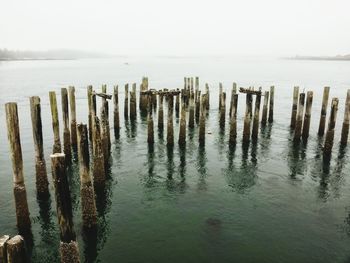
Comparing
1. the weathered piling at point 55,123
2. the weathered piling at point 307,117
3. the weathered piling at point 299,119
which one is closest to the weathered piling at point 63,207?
the weathered piling at point 55,123

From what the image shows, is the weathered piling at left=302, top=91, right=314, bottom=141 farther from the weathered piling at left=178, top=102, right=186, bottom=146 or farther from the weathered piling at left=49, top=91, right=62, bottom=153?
the weathered piling at left=49, top=91, right=62, bottom=153

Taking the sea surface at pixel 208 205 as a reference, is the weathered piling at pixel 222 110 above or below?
above

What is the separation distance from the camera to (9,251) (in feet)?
19.9

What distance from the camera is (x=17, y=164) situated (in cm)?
1004

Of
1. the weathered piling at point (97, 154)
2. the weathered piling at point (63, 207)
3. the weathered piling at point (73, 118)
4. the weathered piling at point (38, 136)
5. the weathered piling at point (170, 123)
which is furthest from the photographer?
the weathered piling at point (170, 123)

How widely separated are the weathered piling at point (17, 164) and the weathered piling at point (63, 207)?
288 cm

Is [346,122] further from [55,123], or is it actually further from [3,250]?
[3,250]

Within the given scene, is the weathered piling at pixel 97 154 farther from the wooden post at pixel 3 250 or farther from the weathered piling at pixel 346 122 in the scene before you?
the weathered piling at pixel 346 122

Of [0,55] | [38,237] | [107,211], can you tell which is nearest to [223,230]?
[107,211]

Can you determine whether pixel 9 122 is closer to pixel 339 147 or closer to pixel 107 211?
pixel 107 211

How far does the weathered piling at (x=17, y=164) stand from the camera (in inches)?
378

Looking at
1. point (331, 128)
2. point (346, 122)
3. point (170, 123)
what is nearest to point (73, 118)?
point (170, 123)

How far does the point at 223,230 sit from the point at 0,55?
192m

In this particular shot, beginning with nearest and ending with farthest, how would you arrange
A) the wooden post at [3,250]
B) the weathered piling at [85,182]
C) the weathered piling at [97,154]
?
the wooden post at [3,250] < the weathered piling at [85,182] < the weathered piling at [97,154]
